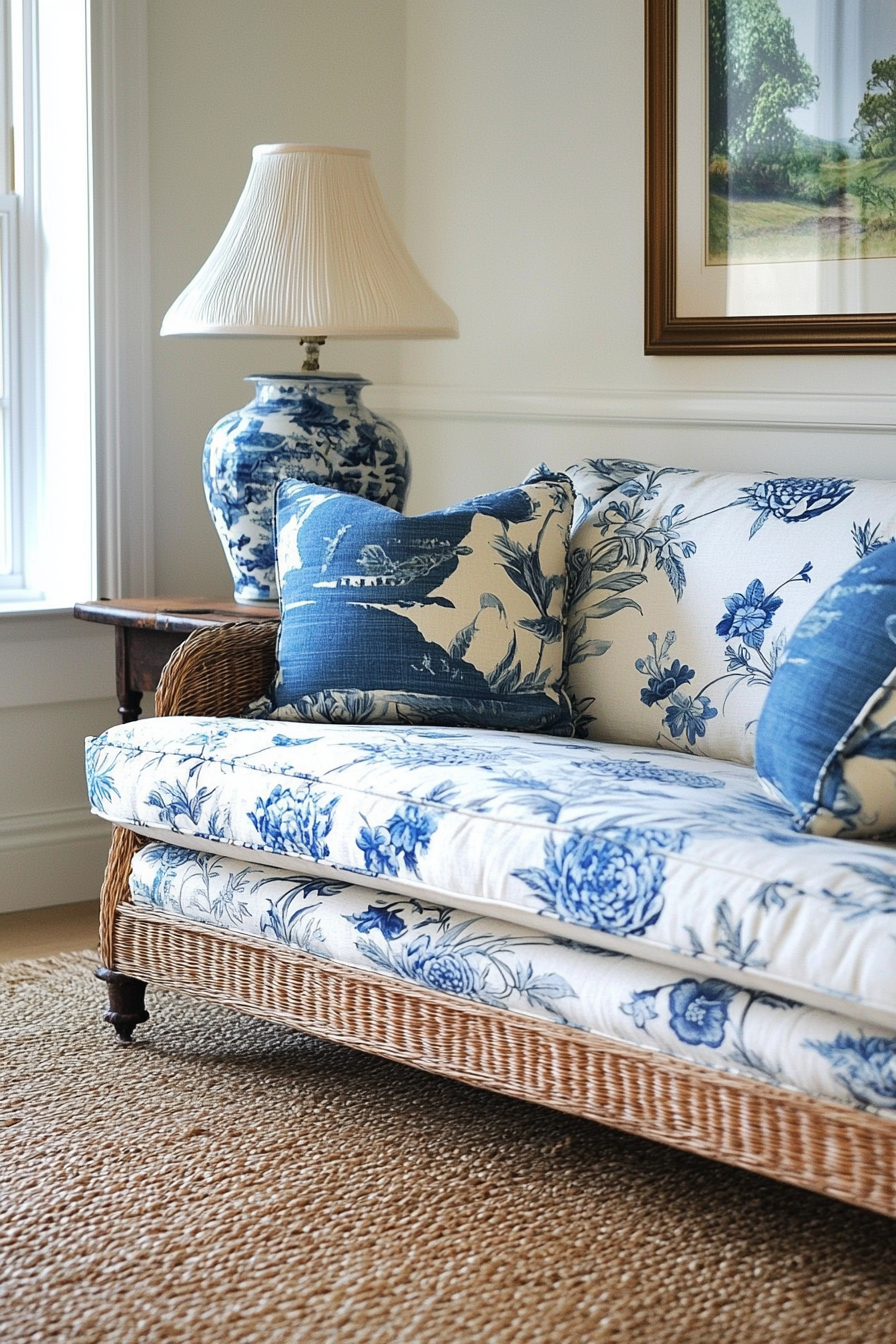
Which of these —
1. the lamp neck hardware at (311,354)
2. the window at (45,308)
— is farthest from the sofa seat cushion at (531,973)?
the window at (45,308)

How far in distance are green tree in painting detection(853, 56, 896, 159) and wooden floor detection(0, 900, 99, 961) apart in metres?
2.02

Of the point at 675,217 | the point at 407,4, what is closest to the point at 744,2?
the point at 675,217

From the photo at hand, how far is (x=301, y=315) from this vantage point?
8.61 ft

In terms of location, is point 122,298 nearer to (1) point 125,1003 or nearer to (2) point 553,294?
(2) point 553,294

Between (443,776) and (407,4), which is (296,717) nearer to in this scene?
(443,776)

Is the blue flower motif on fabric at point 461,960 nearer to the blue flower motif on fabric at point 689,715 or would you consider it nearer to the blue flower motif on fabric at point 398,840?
the blue flower motif on fabric at point 398,840

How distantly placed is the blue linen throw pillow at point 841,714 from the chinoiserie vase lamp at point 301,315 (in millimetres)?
1127

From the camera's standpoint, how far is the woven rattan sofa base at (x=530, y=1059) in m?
1.59

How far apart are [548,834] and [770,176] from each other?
1585 mm

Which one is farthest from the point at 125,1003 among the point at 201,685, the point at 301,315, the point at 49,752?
the point at 301,315

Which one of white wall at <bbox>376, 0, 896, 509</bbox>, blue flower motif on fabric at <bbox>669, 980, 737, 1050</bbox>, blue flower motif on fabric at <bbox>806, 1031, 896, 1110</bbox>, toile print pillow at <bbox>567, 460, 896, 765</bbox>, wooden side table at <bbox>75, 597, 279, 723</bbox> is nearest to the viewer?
blue flower motif on fabric at <bbox>806, 1031, 896, 1110</bbox>

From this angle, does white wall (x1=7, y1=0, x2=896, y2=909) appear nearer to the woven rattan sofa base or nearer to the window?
the window

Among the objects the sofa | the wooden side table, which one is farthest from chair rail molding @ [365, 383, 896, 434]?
the wooden side table

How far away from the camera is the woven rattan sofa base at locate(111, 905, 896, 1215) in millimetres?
1590
